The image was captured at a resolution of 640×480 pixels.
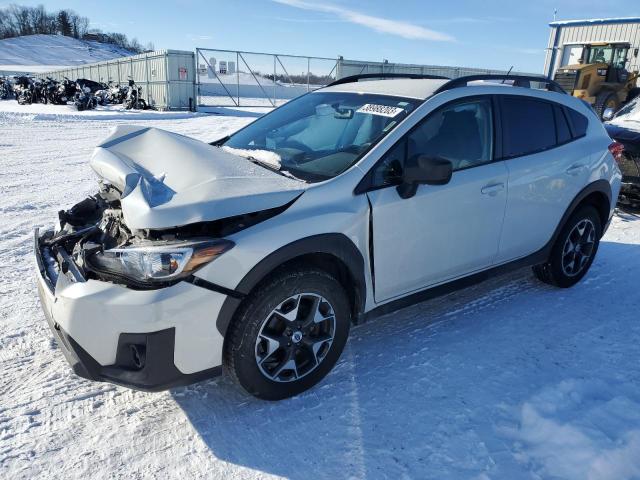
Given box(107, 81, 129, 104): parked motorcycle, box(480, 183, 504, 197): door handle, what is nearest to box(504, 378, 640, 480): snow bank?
box(480, 183, 504, 197): door handle

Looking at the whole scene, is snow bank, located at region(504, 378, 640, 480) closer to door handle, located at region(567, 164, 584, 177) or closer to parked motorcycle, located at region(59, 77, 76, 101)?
door handle, located at region(567, 164, 584, 177)

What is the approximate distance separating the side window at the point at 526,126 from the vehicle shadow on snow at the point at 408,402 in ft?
4.15

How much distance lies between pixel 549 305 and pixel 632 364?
906 mm

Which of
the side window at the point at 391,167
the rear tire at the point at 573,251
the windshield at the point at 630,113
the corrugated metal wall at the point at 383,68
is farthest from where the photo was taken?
the corrugated metal wall at the point at 383,68

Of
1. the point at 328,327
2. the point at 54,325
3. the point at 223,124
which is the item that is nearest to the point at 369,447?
the point at 328,327

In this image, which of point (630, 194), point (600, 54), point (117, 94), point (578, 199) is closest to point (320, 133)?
point (578, 199)

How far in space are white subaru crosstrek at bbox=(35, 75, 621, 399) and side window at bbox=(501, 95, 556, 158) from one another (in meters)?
0.02

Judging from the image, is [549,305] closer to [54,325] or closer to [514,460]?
[514,460]

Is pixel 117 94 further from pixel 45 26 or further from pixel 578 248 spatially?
pixel 45 26

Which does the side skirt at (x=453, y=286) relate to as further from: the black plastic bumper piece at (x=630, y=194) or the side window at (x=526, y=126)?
the black plastic bumper piece at (x=630, y=194)

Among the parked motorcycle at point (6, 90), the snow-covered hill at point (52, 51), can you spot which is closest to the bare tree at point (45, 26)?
the snow-covered hill at point (52, 51)

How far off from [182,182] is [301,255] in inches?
28.8

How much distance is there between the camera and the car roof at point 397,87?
10.9ft

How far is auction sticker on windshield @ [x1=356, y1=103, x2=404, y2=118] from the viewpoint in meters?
3.21
